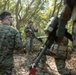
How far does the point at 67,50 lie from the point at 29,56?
4279 mm

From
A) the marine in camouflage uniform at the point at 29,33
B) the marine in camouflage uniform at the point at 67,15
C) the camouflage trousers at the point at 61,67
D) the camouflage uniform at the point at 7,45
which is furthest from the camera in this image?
the marine in camouflage uniform at the point at 29,33

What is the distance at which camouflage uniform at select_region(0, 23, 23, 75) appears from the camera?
401 cm

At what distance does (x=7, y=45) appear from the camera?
402 centimetres

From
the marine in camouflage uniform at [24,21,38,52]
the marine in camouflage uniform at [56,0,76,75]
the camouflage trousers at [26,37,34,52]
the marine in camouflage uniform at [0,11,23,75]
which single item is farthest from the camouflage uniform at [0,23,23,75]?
the camouflage trousers at [26,37,34,52]

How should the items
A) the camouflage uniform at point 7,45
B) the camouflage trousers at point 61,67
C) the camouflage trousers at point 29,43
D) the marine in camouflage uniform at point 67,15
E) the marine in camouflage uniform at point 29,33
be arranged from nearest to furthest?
the marine in camouflage uniform at point 67,15 → the camouflage uniform at point 7,45 → the camouflage trousers at point 61,67 → the marine in camouflage uniform at point 29,33 → the camouflage trousers at point 29,43

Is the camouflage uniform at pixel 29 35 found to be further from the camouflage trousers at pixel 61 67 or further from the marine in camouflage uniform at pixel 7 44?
the marine in camouflage uniform at pixel 7 44

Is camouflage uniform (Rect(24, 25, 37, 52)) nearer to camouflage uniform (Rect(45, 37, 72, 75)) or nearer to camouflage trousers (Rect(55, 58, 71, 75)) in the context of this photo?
camouflage uniform (Rect(45, 37, 72, 75))

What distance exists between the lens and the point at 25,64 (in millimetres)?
8078

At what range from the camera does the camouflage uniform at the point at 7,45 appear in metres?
4.01

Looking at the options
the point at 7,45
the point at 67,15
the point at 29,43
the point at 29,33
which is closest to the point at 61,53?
the point at 7,45

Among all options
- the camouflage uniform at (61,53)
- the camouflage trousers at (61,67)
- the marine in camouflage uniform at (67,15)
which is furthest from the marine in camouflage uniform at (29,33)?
the marine in camouflage uniform at (67,15)

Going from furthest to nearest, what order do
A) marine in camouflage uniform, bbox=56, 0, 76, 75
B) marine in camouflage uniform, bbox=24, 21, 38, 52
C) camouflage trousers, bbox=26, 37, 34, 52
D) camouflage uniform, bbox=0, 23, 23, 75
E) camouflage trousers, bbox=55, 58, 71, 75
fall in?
camouflage trousers, bbox=26, 37, 34, 52 < marine in camouflage uniform, bbox=24, 21, 38, 52 < camouflage trousers, bbox=55, 58, 71, 75 < camouflage uniform, bbox=0, 23, 23, 75 < marine in camouflage uniform, bbox=56, 0, 76, 75

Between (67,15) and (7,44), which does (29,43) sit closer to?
(7,44)

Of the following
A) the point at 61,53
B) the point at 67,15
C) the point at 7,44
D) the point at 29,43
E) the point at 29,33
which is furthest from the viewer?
the point at 29,43
